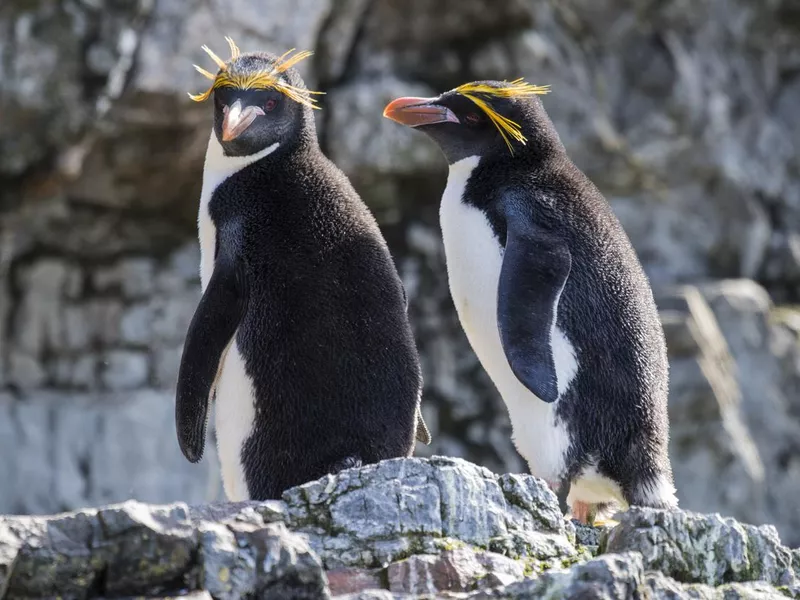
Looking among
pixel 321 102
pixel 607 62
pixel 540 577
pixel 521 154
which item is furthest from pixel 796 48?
pixel 540 577

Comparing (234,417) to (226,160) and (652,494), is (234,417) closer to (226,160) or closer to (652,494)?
(226,160)

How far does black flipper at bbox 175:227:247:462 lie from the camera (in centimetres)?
335

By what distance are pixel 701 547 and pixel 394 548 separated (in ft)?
2.15

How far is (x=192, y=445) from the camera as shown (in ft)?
11.2

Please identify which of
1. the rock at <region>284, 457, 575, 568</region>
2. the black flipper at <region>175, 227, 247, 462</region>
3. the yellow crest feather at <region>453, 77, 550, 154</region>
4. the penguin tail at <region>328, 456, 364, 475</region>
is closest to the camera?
the rock at <region>284, 457, 575, 568</region>

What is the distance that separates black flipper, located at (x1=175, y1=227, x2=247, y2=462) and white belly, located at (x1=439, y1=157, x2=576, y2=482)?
0.76 m

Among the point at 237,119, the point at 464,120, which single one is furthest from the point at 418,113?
the point at 237,119

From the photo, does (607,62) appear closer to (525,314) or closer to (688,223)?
(688,223)

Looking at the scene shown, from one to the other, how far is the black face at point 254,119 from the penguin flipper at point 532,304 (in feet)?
2.43

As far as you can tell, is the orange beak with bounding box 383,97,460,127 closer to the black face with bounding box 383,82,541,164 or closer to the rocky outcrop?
the black face with bounding box 383,82,541,164

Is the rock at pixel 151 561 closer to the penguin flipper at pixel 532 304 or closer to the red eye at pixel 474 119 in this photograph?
the penguin flipper at pixel 532 304

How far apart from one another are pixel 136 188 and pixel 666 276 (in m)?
3.84

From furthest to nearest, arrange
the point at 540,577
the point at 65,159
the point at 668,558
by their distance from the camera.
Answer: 1. the point at 65,159
2. the point at 668,558
3. the point at 540,577

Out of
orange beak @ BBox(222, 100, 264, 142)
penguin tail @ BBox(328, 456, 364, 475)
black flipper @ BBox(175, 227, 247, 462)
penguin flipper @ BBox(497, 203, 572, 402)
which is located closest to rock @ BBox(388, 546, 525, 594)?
penguin tail @ BBox(328, 456, 364, 475)
